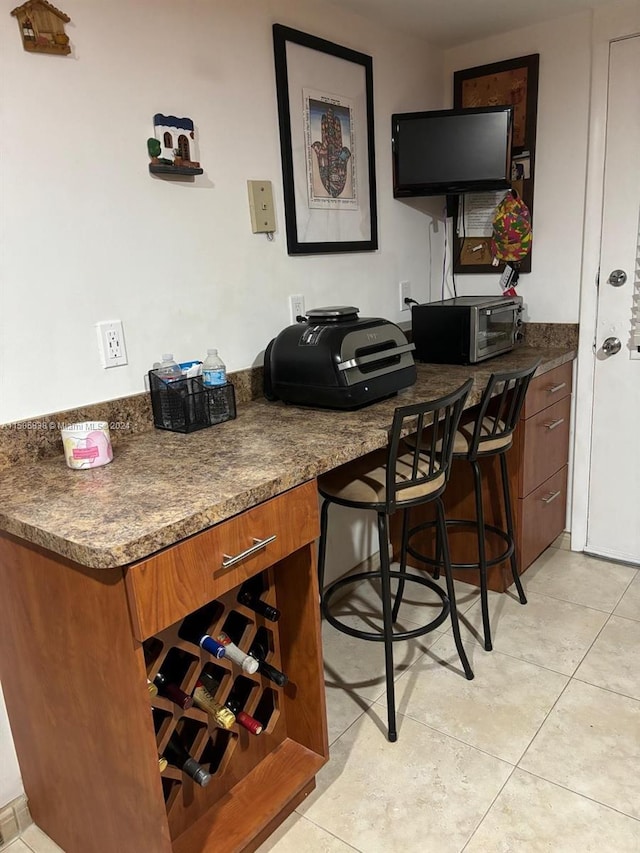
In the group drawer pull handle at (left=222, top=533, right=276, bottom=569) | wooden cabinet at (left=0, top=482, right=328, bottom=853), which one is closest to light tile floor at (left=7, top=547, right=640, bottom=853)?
wooden cabinet at (left=0, top=482, right=328, bottom=853)

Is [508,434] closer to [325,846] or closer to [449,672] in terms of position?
[449,672]

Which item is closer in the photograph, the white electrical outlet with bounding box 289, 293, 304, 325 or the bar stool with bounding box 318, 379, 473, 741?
the bar stool with bounding box 318, 379, 473, 741

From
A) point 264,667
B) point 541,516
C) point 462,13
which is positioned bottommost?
point 541,516

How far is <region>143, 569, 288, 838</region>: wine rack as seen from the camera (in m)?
1.38

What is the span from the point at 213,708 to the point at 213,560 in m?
0.39

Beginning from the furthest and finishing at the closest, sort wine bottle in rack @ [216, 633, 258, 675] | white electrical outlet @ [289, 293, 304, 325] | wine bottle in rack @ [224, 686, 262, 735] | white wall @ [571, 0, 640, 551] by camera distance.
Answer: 1. white wall @ [571, 0, 640, 551]
2. white electrical outlet @ [289, 293, 304, 325]
3. wine bottle in rack @ [224, 686, 262, 735]
4. wine bottle in rack @ [216, 633, 258, 675]

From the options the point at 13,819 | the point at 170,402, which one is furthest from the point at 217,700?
the point at 170,402

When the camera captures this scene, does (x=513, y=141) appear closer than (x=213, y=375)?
No

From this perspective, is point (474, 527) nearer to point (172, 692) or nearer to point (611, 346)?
point (611, 346)

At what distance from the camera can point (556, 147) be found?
2.60 m

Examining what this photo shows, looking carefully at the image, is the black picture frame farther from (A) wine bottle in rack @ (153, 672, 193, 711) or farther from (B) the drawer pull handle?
(A) wine bottle in rack @ (153, 672, 193, 711)

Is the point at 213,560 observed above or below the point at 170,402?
below

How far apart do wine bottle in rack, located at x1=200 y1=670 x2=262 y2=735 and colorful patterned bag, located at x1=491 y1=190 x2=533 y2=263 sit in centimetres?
204

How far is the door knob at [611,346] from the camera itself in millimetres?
2596
